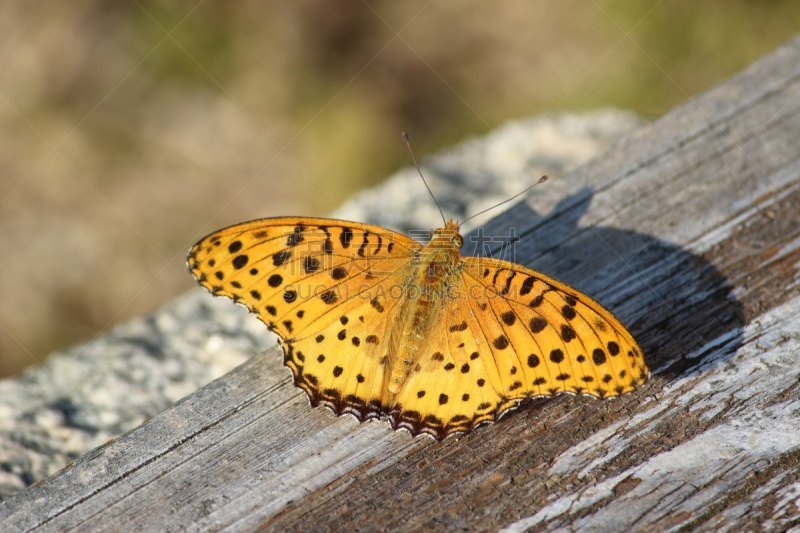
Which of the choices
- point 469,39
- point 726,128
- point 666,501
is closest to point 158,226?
point 469,39

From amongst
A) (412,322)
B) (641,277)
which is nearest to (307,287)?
(412,322)

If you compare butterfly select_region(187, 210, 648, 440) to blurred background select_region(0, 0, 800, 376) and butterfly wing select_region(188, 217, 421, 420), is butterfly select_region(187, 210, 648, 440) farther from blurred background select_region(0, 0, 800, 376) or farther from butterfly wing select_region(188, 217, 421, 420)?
blurred background select_region(0, 0, 800, 376)

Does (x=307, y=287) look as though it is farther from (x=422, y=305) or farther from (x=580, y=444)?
(x=580, y=444)

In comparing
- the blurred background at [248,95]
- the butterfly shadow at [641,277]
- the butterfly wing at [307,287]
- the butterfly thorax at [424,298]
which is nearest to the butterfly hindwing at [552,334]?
the butterfly thorax at [424,298]

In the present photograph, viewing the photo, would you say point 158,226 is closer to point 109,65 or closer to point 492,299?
point 109,65

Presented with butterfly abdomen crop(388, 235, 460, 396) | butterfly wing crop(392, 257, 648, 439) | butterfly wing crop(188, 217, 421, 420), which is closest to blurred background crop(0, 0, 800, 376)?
butterfly wing crop(188, 217, 421, 420)

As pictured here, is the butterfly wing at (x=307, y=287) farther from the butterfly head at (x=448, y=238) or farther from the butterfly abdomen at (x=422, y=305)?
the butterfly head at (x=448, y=238)
